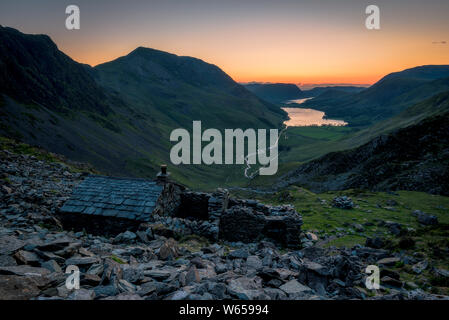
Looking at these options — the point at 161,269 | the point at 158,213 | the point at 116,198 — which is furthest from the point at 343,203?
the point at 161,269

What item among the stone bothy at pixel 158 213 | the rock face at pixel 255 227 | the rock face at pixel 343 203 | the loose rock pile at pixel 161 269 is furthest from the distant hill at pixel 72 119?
the loose rock pile at pixel 161 269

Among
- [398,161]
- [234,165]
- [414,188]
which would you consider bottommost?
[234,165]

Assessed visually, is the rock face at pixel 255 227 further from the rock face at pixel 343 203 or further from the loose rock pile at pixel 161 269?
the rock face at pixel 343 203

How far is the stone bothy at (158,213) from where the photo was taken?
532 inches

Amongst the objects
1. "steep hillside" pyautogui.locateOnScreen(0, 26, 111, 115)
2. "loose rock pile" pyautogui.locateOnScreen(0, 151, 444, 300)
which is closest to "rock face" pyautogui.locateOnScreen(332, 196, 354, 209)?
"loose rock pile" pyautogui.locateOnScreen(0, 151, 444, 300)

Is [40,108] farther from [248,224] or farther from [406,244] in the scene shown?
[406,244]

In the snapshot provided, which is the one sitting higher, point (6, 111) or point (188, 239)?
point (6, 111)

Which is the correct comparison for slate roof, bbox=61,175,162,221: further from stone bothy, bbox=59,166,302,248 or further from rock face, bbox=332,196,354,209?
rock face, bbox=332,196,354,209

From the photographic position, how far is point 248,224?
15234mm

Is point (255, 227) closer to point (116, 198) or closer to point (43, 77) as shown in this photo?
point (116, 198)
